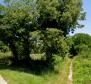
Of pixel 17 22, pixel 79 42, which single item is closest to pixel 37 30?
pixel 17 22

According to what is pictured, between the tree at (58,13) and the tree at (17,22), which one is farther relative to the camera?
the tree at (17,22)

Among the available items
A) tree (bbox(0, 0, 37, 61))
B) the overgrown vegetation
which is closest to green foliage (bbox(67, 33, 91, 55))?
the overgrown vegetation

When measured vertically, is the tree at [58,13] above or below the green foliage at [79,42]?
above

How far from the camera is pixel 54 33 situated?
1216 inches

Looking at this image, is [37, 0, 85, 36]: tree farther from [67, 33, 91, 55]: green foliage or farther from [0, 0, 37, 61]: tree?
[67, 33, 91, 55]: green foliage

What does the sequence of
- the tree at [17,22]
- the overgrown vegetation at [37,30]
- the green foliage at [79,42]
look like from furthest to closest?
the green foliage at [79,42]
the tree at [17,22]
the overgrown vegetation at [37,30]

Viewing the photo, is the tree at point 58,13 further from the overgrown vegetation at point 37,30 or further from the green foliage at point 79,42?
the green foliage at point 79,42

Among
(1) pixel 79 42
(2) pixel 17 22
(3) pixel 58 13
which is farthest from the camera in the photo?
(1) pixel 79 42

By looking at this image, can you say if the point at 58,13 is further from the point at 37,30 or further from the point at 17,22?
the point at 17,22

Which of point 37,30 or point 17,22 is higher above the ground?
point 17,22

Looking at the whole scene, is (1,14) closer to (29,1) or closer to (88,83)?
(29,1)

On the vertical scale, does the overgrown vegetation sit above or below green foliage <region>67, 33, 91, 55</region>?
above

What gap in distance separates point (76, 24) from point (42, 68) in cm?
752

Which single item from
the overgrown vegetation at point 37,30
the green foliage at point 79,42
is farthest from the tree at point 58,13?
the green foliage at point 79,42
